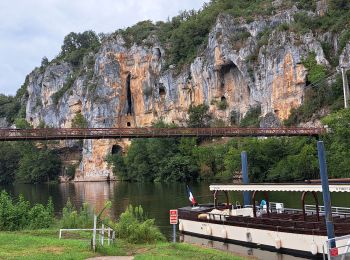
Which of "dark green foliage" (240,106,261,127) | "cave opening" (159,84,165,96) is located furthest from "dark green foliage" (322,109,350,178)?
"cave opening" (159,84,165,96)

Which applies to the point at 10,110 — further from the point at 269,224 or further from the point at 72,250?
the point at 72,250

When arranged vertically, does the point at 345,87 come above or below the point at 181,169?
above

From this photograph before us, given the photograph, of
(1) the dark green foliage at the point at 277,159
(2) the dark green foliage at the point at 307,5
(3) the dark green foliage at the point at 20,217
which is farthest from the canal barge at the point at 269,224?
(2) the dark green foliage at the point at 307,5

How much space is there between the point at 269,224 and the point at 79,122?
96.1 metres

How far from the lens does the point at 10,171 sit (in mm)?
117438

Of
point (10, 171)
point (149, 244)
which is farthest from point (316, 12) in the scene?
point (10, 171)

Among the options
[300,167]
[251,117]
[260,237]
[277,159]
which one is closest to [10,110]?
[251,117]

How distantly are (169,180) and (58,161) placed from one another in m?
45.1

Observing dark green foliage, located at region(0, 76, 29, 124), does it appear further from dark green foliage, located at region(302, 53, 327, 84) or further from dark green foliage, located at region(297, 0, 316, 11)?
dark green foliage, located at region(302, 53, 327, 84)

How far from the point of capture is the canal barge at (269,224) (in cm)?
1844

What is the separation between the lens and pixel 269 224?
2081cm

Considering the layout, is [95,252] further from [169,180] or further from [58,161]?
[58,161]

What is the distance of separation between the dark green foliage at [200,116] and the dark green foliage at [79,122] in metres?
30.6

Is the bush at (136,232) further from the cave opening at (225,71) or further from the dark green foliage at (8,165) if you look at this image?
the dark green foliage at (8,165)
